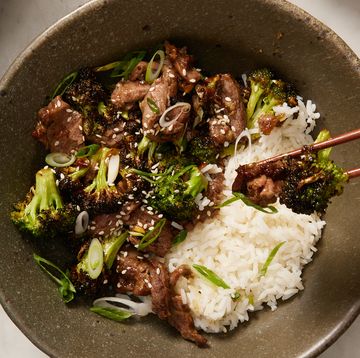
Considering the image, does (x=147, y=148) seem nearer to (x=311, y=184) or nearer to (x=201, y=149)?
(x=201, y=149)

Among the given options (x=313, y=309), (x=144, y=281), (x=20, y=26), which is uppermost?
(x=20, y=26)

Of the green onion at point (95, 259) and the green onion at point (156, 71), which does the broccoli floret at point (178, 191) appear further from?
the green onion at point (156, 71)

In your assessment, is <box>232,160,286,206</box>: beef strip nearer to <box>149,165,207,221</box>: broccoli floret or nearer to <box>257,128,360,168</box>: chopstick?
<box>257,128,360,168</box>: chopstick

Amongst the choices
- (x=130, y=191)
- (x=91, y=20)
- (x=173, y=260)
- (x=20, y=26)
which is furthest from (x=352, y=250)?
(x=20, y=26)

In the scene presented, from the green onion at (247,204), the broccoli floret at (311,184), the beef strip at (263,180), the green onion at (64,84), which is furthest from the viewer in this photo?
the green onion at (64,84)

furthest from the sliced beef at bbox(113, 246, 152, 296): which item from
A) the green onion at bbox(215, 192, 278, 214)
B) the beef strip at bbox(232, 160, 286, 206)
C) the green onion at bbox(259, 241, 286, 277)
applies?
the beef strip at bbox(232, 160, 286, 206)

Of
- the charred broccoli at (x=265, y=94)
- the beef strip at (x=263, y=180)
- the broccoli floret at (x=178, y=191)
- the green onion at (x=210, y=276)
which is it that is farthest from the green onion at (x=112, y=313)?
the charred broccoli at (x=265, y=94)

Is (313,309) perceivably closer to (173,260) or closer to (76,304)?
(173,260)
